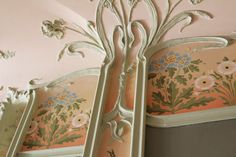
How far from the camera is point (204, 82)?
54.3 inches

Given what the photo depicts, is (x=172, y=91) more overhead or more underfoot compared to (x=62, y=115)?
more overhead

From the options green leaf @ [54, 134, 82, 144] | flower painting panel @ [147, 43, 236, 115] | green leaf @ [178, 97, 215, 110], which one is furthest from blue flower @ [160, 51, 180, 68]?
green leaf @ [54, 134, 82, 144]

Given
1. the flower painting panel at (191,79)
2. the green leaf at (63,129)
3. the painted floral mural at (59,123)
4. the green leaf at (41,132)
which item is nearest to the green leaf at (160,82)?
the flower painting panel at (191,79)

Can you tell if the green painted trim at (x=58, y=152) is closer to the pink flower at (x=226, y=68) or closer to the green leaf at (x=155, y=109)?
the green leaf at (x=155, y=109)

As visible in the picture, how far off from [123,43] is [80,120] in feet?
1.51

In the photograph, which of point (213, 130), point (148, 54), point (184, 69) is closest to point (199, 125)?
point (213, 130)

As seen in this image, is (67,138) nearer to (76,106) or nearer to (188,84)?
(76,106)

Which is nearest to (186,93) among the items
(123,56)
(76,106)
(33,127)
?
(123,56)

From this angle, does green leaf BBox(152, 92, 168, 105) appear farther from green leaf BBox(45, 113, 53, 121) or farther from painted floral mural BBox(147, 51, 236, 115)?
green leaf BBox(45, 113, 53, 121)

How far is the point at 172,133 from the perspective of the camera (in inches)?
49.6

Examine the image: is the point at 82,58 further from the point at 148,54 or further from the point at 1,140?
the point at 1,140

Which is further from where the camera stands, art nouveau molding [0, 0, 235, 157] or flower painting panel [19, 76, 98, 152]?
flower painting panel [19, 76, 98, 152]

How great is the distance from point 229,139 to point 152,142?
0.93 feet

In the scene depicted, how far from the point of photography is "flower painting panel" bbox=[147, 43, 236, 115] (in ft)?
4.30
